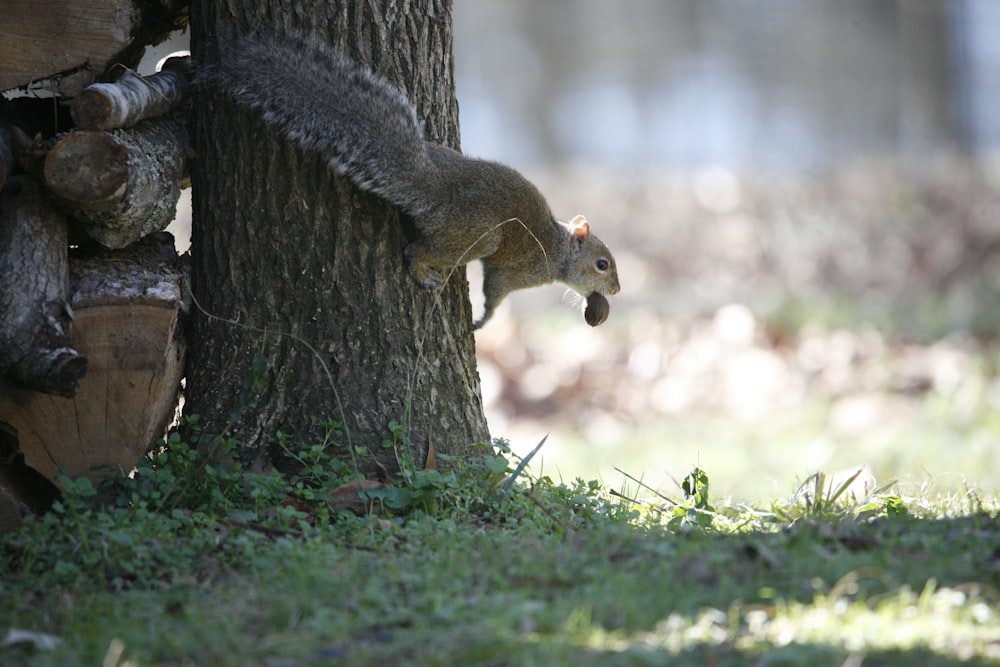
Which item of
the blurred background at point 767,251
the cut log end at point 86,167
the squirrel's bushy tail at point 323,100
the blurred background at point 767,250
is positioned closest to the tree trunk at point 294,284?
the squirrel's bushy tail at point 323,100

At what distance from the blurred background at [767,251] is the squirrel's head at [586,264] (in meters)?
1.18

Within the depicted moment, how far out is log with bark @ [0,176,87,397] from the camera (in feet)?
9.76

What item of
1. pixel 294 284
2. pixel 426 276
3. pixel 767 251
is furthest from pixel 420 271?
pixel 767 251

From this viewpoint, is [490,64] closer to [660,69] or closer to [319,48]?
[660,69]

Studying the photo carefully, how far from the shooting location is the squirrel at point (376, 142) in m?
3.56

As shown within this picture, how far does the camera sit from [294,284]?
142 inches

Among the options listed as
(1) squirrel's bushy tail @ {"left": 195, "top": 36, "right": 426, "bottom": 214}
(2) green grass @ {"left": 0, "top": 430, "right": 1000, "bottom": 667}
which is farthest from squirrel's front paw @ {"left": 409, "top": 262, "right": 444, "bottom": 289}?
(2) green grass @ {"left": 0, "top": 430, "right": 1000, "bottom": 667}

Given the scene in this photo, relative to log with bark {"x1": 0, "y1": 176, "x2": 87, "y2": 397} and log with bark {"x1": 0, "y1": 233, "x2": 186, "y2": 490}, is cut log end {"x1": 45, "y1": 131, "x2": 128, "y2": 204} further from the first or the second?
log with bark {"x1": 0, "y1": 233, "x2": 186, "y2": 490}

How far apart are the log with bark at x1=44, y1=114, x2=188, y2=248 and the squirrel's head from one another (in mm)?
1894

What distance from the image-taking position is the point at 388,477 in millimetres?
3535

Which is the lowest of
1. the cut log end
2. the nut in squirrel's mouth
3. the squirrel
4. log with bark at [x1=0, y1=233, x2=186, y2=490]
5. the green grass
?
the green grass

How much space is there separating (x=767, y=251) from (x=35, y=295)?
8.72 meters

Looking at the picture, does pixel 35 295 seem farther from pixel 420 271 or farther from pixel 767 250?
pixel 767 250

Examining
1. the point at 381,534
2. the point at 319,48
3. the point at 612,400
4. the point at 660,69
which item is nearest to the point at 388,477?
the point at 381,534
